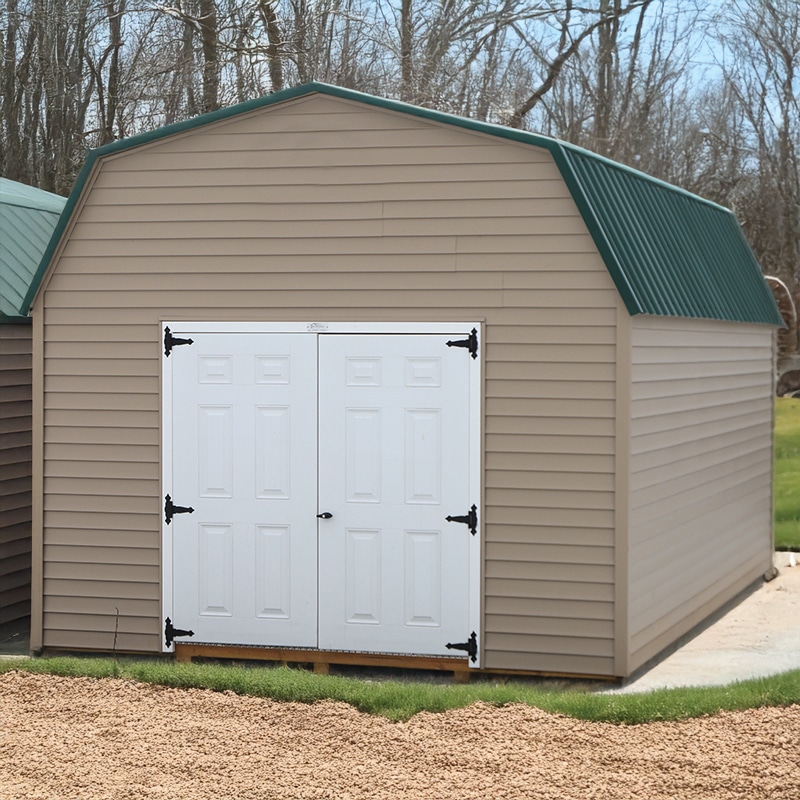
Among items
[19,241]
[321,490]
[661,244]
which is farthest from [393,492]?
[19,241]

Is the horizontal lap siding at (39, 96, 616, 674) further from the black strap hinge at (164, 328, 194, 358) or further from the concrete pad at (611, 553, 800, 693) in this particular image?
the concrete pad at (611, 553, 800, 693)

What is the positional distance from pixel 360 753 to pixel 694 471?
14.9ft

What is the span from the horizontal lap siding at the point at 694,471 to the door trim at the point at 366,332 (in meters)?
0.96

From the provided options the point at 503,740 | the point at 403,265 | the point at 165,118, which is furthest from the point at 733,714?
the point at 165,118

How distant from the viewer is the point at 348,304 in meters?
8.66

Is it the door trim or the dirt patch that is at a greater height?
the door trim

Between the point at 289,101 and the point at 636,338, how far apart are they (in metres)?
2.74

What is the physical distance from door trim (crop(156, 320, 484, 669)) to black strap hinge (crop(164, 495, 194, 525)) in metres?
0.04

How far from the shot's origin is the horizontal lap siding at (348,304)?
8.34 metres

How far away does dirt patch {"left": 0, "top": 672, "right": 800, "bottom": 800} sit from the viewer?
5848 mm

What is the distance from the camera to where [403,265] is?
8.57 metres

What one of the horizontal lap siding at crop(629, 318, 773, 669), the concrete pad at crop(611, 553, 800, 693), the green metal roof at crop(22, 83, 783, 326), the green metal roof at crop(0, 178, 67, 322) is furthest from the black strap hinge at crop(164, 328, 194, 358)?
the concrete pad at crop(611, 553, 800, 693)

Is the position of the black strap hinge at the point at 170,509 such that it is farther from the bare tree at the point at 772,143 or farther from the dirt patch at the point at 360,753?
the bare tree at the point at 772,143

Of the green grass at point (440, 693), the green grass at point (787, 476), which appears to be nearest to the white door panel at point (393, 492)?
the green grass at point (440, 693)
